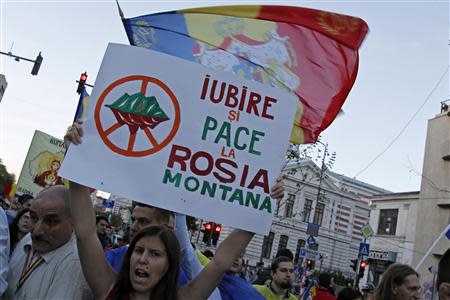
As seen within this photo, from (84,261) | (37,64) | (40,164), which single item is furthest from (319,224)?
(84,261)

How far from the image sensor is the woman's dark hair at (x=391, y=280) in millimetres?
4242

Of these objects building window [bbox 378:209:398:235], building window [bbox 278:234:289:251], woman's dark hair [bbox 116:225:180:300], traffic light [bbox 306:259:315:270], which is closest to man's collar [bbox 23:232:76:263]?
woman's dark hair [bbox 116:225:180:300]

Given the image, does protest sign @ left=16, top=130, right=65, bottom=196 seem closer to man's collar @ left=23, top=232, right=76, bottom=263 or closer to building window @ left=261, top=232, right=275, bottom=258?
man's collar @ left=23, top=232, right=76, bottom=263

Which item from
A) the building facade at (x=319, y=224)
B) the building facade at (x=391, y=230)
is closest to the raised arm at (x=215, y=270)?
the building facade at (x=391, y=230)

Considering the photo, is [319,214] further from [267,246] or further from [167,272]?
[167,272]

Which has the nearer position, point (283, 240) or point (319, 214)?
point (283, 240)

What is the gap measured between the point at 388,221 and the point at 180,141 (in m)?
36.3

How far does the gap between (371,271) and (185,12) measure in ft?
119

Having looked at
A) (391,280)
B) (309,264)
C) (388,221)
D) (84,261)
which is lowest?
(84,261)

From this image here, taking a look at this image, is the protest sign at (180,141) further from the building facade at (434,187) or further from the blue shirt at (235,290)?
the building facade at (434,187)

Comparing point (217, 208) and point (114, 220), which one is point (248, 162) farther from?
point (114, 220)

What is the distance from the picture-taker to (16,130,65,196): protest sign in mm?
11375

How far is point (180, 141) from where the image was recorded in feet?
10.1

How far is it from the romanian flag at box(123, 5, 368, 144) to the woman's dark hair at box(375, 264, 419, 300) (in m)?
1.40
